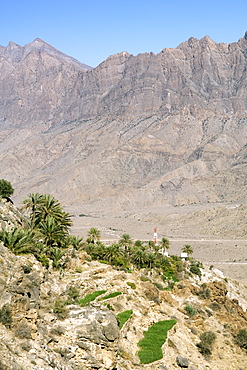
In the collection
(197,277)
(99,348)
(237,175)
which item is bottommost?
(197,277)

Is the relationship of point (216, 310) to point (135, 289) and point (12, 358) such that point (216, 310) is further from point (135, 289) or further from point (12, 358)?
point (12, 358)

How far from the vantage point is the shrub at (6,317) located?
13969 millimetres

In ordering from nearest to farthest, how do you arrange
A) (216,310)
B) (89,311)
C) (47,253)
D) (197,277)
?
(89,311) < (47,253) < (216,310) < (197,277)

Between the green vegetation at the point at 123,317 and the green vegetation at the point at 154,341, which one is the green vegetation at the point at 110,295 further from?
the green vegetation at the point at 154,341

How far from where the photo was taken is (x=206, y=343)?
21.5 m

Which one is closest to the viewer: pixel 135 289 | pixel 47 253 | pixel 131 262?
pixel 135 289

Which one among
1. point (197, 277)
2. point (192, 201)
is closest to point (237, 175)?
point (192, 201)

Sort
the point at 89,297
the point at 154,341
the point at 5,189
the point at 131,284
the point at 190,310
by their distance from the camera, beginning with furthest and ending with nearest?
the point at 5,189
the point at 190,310
the point at 131,284
the point at 89,297
the point at 154,341

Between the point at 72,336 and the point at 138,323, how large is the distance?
6.02 m

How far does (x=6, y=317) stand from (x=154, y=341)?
8277 mm

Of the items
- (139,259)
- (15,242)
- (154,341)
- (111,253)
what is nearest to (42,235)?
(15,242)

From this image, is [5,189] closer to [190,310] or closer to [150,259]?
[150,259]

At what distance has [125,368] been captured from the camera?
1667 cm

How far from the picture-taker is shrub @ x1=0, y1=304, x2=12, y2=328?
13969 millimetres
